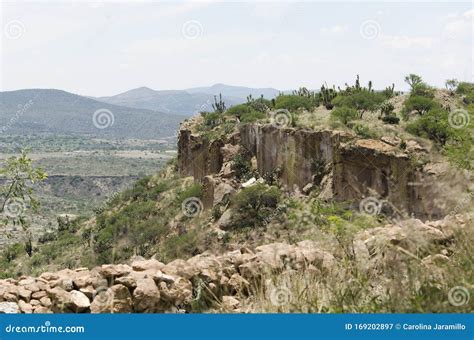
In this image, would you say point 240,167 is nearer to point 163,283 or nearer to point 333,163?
point 333,163

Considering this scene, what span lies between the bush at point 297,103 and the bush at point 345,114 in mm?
4069

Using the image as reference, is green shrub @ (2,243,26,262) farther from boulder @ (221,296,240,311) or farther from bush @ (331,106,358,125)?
boulder @ (221,296,240,311)

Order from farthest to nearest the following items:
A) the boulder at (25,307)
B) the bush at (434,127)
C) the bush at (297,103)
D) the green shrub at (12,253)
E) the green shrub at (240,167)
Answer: the green shrub at (12,253)
the bush at (297,103)
the green shrub at (240,167)
the bush at (434,127)
the boulder at (25,307)

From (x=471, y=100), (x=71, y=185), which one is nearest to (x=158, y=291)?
(x=471, y=100)

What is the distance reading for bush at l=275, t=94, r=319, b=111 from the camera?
38.2 meters

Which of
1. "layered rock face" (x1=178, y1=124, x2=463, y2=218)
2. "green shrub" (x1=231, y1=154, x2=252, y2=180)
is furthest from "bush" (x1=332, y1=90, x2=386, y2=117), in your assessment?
"green shrub" (x1=231, y1=154, x2=252, y2=180)

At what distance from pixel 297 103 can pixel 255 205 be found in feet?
34.4

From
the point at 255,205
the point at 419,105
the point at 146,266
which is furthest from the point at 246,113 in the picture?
the point at 146,266

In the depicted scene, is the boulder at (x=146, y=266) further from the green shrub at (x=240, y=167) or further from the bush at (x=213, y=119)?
the bush at (x=213, y=119)

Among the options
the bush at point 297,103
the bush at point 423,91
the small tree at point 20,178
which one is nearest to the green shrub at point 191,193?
the bush at point 297,103

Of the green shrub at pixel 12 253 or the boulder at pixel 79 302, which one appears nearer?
the boulder at pixel 79 302

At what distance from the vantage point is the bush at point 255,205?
1165 inches

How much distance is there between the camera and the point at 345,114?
108ft

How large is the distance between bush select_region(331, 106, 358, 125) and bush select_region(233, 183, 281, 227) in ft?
16.7
